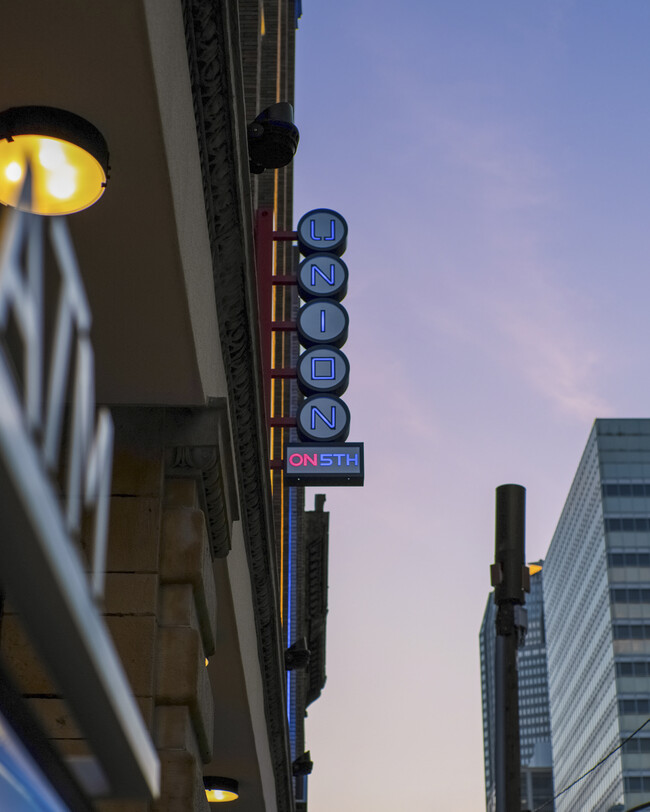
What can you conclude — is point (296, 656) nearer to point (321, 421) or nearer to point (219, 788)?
point (321, 421)

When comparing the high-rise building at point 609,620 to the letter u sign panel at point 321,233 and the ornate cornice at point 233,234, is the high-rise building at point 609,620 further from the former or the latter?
the ornate cornice at point 233,234

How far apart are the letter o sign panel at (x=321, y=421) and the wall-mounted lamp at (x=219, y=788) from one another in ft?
18.0

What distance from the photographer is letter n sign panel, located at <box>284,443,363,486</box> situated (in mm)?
18266

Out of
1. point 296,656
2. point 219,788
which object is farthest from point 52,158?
point 296,656

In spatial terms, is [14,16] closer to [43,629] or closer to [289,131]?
[43,629]

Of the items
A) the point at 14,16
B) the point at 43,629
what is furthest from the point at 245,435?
the point at 43,629

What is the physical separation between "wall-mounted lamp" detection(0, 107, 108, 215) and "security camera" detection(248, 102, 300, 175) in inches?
295

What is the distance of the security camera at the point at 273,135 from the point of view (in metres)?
13.2

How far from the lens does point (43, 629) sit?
3.21 meters

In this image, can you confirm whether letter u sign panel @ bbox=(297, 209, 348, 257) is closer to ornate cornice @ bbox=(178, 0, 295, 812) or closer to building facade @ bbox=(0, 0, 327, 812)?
ornate cornice @ bbox=(178, 0, 295, 812)

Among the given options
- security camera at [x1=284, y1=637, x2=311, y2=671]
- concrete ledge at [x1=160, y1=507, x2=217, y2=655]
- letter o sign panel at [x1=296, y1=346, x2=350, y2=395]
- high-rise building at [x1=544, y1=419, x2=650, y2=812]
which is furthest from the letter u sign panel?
high-rise building at [x1=544, y1=419, x2=650, y2=812]

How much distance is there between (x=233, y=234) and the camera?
8.23 metres

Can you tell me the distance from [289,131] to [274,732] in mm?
10492

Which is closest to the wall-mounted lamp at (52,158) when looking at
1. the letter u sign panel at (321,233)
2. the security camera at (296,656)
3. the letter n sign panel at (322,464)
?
the letter n sign panel at (322,464)
